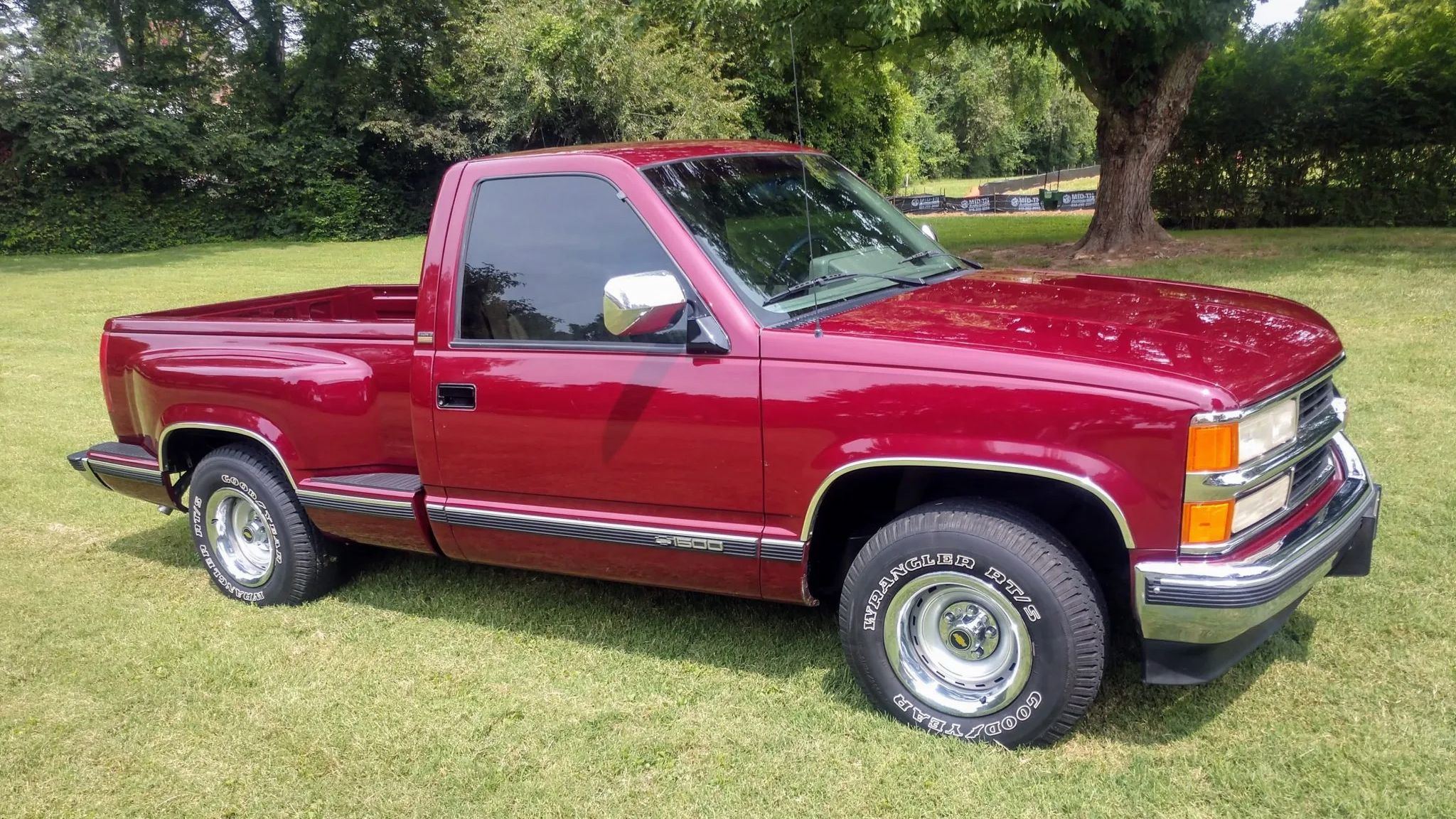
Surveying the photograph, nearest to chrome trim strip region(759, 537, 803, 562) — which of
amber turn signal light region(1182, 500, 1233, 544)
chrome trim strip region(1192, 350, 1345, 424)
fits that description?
amber turn signal light region(1182, 500, 1233, 544)

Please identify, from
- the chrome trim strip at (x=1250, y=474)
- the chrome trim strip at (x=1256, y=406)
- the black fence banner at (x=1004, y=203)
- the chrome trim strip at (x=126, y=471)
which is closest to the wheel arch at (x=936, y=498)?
the chrome trim strip at (x=1250, y=474)

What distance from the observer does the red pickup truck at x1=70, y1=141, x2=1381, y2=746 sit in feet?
9.89

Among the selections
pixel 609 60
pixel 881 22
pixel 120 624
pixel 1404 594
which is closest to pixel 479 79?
pixel 609 60

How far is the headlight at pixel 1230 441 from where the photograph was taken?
2.87 meters

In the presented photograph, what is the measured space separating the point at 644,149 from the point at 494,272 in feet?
2.43

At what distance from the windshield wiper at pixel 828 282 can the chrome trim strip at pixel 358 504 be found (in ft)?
5.82

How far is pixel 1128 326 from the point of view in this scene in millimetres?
3383

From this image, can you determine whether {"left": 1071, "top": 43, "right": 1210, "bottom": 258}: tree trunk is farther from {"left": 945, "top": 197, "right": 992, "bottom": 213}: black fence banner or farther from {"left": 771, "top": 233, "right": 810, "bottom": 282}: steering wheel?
{"left": 945, "top": 197, "right": 992, "bottom": 213}: black fence banner

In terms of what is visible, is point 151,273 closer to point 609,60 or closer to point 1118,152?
point 609,60

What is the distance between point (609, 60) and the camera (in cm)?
2688

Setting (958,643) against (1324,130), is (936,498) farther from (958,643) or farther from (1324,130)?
(1324,130)

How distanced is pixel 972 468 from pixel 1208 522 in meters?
0.66

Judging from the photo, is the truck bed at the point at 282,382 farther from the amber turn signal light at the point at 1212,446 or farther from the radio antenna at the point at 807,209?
the amber turn signal light at the point at 1212,446

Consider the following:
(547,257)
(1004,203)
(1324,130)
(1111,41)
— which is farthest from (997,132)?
(547,257)
